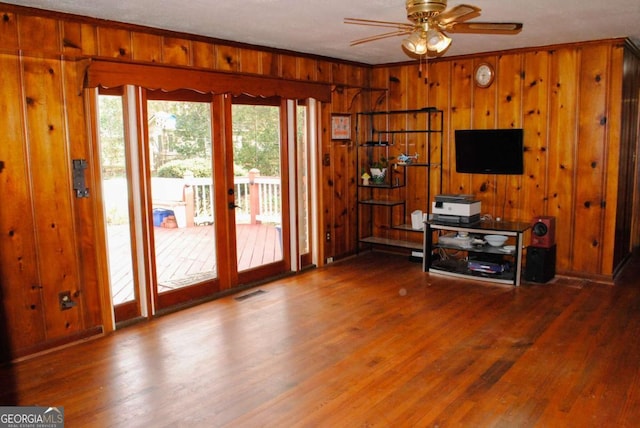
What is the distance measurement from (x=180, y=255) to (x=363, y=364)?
2183mm

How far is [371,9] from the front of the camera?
376 centimetres

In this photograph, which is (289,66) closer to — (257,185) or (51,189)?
(257,185)

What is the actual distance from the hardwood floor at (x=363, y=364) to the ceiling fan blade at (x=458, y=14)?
7.14 feet

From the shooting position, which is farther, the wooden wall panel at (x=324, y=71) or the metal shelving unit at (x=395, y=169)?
the metal shelving unit at (x=395, y=169)

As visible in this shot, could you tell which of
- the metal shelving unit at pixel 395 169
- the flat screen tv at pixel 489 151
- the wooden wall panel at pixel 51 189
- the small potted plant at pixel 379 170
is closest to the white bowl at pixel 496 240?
the flat screen tv at pixel 489 151

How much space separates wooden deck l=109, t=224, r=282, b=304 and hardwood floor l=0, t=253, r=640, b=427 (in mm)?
345

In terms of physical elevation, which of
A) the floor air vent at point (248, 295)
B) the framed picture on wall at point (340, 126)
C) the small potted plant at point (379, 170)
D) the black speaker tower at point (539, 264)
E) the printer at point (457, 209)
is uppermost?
the framed picture on wall at point (340, 126)

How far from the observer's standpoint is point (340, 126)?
632cm

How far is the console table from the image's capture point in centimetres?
529

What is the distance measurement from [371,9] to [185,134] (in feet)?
6.64

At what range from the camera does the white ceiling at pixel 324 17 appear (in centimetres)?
356

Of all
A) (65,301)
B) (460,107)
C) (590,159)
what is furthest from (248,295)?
(590,159)

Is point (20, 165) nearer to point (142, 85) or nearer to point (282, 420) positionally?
point (142, 85)

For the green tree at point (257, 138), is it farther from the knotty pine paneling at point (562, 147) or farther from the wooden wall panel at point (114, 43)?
the knotty pine paneling at point (562, 147)
